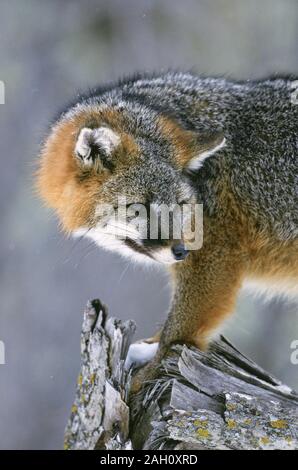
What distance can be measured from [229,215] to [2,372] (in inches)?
240

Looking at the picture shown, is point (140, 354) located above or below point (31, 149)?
below

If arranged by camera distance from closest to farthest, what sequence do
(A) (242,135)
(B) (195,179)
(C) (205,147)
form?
(C) (205,147)
(B) (195,179)
(A) (242,135)

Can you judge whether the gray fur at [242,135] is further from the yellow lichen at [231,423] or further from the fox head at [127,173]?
the yellow lichen at [231,423]

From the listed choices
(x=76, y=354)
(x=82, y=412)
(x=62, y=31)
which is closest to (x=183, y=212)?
(x=82, y=412)

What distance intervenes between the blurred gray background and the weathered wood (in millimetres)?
3360

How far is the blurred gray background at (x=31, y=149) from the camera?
1064cm

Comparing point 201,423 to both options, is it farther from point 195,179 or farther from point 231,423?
point 195,179

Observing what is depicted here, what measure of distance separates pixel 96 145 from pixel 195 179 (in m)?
0.94

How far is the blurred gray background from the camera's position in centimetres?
1064

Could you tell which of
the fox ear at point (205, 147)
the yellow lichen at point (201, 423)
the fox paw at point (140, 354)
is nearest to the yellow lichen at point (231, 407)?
the yellow lichen at point (201, 423)

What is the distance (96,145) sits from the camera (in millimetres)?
5680

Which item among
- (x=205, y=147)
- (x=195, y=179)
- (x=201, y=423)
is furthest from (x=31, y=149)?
(x=201, y=423)

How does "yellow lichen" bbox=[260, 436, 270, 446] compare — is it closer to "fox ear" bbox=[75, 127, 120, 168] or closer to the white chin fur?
the white chin fur

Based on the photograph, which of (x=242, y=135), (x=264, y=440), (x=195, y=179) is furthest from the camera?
(x=242, y=135)
